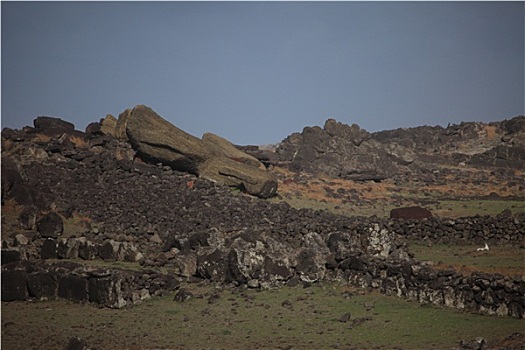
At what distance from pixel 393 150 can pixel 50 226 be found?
53983mm

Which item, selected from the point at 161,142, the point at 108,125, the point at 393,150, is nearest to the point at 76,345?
the point at 161,142

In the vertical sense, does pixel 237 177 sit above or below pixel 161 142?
below

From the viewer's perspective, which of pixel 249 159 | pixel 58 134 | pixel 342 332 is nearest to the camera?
pixel 342 332

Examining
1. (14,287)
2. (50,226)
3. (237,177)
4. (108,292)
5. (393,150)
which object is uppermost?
(393,150)

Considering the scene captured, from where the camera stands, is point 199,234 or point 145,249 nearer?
point 199,234

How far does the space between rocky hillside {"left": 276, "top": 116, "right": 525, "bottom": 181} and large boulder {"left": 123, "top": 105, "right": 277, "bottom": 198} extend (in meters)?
17.2

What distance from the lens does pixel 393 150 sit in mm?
80438

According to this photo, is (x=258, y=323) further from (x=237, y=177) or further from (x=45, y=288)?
(x=237, y=177)

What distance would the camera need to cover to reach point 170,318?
2034 centimetres

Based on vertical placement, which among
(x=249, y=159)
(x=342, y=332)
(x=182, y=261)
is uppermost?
(x=249, y=159)

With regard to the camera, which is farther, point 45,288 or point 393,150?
point 393,150

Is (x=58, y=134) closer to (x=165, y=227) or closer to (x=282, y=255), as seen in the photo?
(x=165, y=227)

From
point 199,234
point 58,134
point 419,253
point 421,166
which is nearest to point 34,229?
point 199,234

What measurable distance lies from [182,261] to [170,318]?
20.5 feet
